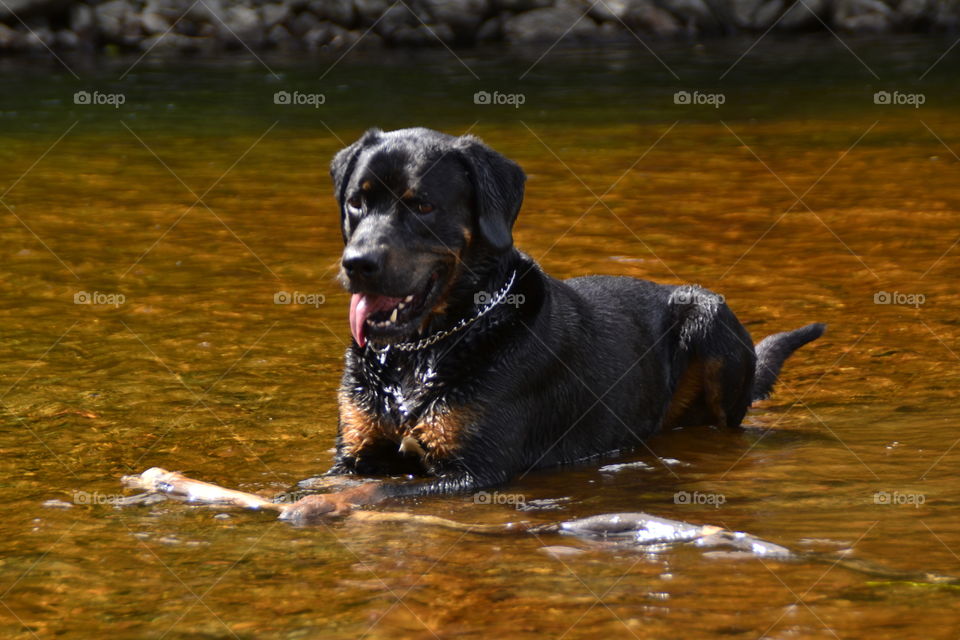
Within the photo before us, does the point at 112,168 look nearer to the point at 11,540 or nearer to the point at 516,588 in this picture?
the point at 11,540

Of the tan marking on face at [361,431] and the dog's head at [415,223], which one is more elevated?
the dog's head at [415,223]

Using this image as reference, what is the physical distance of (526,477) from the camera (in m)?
5.45

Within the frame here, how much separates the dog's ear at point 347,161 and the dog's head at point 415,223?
0.17 feet

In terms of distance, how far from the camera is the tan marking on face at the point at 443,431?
207 inches

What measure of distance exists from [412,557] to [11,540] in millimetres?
1336

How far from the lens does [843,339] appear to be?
7.22 metres

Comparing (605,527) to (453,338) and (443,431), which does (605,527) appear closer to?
(443,431)

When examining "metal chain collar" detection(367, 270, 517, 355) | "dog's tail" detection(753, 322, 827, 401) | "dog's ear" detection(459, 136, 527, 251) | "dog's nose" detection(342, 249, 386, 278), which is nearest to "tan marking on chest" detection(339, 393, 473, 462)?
"metal chain collar" detection(367, 270, 517, 355)

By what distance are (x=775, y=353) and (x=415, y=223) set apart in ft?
7.16

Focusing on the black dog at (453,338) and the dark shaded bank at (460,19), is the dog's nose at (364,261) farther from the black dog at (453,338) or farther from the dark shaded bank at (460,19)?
the dark shaded bank at (460,19)

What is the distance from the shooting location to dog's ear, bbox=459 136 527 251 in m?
5.39

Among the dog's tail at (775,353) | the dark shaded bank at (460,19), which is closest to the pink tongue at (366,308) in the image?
the dog's tail at (775,353)

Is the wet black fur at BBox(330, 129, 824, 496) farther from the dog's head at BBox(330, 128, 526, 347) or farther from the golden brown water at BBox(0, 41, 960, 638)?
the golden brown water at BBox(0, 41, 960, 638)

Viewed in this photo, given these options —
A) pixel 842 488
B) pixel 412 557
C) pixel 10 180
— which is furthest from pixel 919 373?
pixel 10 180
